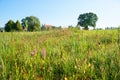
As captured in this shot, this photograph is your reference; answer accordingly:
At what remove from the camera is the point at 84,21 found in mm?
83688

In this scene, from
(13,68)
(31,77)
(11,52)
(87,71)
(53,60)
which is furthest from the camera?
(11,52)

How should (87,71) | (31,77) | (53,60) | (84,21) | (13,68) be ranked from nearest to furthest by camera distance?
(31,77)
(87,71)
(13,68)
(53,60)
(84,21)

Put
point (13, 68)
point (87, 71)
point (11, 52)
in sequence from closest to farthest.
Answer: point (87, 71) < point (13, 68) < point (11, 52)

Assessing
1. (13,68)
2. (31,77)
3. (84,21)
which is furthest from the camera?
(84,21)

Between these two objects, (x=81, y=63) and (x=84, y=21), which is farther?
(x=84, y=21)

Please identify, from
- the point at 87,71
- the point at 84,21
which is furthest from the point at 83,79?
the point at 84,21

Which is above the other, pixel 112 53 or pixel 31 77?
pixel 112 53

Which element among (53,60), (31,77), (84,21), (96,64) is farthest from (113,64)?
(84,21)

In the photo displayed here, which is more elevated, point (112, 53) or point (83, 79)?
point (112, 53)

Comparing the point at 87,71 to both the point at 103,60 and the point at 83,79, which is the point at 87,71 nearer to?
the point at 83,79

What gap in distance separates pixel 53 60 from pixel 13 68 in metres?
0.66

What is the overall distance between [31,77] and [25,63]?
1.89 ft

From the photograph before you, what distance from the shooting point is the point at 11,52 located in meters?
3.91

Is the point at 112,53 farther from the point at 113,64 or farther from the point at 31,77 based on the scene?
the point at 31,77
